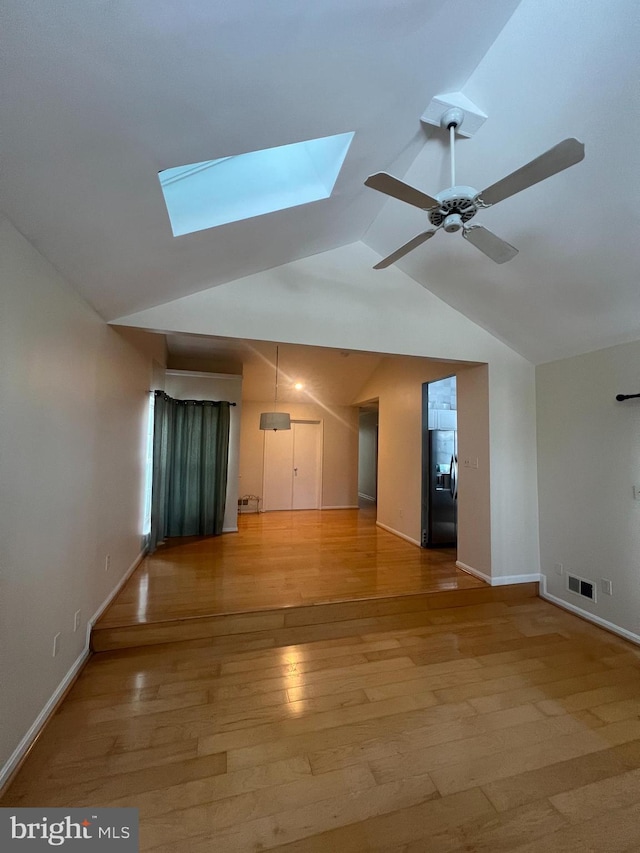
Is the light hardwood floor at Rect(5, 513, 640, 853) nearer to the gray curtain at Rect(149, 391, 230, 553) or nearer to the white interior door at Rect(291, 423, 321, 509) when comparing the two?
the gray curtain at Rect(149, 391, 230, 553)

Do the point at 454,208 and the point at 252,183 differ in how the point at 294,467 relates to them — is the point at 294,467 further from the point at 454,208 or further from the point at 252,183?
the point at 454,208

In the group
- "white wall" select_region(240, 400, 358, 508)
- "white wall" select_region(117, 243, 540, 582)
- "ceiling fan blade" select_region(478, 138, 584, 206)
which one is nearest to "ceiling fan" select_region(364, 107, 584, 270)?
"ceiling fan blade" select_region(478, 138, 584, 206)

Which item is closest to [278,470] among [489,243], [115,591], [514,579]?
[115,591]

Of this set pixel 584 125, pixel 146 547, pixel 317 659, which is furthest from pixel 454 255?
pixel 146 547

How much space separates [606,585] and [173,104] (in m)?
4.29

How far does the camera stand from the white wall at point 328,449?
6895mm

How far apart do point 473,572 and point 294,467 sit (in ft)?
13.8

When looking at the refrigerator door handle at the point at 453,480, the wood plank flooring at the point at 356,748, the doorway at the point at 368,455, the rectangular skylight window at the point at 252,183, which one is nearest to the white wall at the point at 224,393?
the wood plank flooring at the point at 356,748

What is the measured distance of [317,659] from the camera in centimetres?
253

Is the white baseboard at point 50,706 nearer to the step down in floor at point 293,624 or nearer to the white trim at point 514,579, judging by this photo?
the step down in floor at point 293,624

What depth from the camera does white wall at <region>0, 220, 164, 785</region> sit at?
1503mm

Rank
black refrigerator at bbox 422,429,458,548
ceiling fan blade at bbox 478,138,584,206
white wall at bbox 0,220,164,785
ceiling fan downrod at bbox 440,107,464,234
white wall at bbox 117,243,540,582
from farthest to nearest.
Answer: black refrigerator at bbox 422,429,458,548, white wall at bbox 117,243,540,582, ceiling fan downrod at bbox 440,107,464,234, white wall at bbox 0,220,164,785, ceiling fan blade at bbox 478,138,584,206

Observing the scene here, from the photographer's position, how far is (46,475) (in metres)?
1.81

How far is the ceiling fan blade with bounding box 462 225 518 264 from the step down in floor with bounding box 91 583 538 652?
2.87 meters
